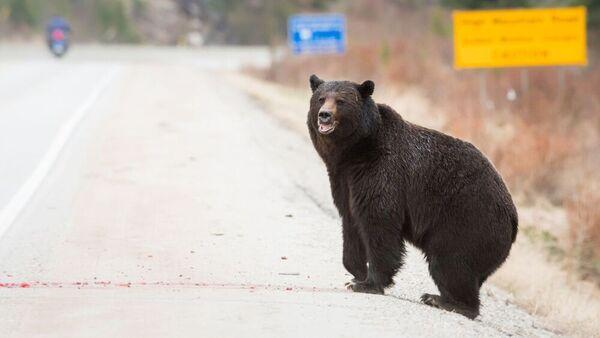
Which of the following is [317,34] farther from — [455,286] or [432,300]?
[455,286]

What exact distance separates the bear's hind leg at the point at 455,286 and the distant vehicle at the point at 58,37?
38158mm

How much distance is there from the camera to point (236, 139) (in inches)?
668

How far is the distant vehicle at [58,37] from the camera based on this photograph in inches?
1727

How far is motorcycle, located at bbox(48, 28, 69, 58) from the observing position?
144ft

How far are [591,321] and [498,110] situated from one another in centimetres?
1657

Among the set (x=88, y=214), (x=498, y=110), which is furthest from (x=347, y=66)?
(x=88, y=214)

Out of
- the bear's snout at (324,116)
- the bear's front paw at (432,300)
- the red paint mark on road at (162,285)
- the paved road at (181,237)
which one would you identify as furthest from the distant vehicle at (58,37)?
the bear's snout at (324,116)

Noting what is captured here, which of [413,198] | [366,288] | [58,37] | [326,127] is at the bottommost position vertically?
[366,288]

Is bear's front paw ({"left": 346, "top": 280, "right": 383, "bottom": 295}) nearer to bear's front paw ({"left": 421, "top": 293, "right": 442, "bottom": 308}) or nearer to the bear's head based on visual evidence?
bear's front paw ({"left": 421, "top": 293, "right": 442, "bottom": 308})

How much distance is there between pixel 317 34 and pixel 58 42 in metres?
15.8

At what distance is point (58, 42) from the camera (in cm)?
4416

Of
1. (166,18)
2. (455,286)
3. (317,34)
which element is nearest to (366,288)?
(455,286)

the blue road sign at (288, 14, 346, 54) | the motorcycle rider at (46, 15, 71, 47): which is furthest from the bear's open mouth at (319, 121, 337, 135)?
the motorcycle rider at (46, 15, 71, 47)

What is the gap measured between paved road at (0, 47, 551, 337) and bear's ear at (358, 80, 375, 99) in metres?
1.22
